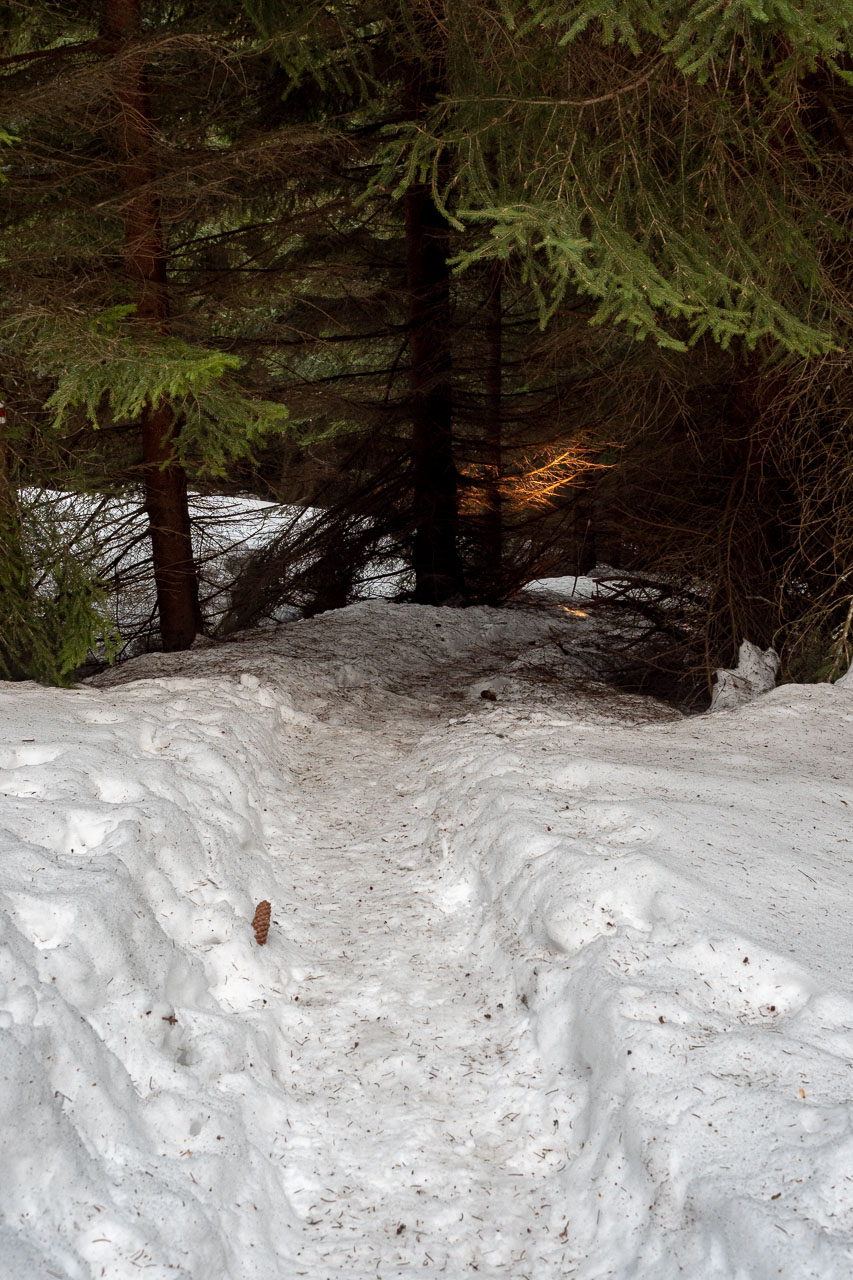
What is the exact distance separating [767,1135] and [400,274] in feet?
40.4

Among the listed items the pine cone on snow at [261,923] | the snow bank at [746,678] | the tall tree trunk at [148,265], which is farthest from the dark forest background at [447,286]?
the pine cone on snow at [261,923]

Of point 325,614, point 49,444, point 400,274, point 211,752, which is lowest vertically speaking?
point 325,614

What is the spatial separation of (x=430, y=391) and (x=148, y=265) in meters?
4.98

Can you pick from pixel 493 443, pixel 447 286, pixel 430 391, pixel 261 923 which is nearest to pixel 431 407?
pixel 430 391

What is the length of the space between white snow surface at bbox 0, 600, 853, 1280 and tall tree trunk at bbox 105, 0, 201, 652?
356 cm

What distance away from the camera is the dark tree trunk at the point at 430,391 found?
1178 cm

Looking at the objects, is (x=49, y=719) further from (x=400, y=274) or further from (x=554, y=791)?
(x=400, y=274)

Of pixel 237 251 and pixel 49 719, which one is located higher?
pixel 237 251

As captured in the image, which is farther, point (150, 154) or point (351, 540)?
point (351, 540)

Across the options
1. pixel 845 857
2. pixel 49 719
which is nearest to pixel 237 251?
pixel 49 719

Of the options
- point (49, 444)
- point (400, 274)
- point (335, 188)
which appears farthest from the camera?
point (400, 274)

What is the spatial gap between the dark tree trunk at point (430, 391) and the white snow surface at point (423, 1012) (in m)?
7.61

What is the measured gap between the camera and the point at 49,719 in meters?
5.11

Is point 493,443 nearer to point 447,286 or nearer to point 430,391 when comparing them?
point 430,391
